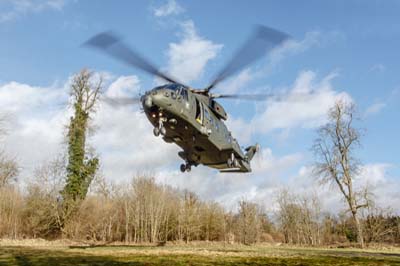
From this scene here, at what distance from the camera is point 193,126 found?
1434 cm

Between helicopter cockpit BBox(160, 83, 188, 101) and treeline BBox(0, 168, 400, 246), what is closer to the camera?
helicopter cockpit BBox(160, 83, 188, 101)

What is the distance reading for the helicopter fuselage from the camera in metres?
13.2

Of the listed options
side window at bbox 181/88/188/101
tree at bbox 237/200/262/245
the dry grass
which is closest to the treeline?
tree at bbox 237/200/262/245

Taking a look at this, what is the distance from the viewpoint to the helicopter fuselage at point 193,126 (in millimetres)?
13164

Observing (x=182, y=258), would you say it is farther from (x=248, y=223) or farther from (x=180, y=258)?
(x=248, y=223)

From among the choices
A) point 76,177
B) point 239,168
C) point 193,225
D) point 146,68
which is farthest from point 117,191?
point 146,68

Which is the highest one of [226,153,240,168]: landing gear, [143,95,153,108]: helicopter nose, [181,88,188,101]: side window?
[181,88,188,101]: side window

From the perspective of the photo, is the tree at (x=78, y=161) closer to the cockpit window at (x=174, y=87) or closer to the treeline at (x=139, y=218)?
the treeline at (x=139, y=218)

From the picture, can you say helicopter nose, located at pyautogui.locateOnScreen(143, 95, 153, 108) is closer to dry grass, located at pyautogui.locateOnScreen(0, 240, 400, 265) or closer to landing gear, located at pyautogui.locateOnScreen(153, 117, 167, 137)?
landing gear, located at pyautogui.locateOnScreen(153, 117, 167, 137)

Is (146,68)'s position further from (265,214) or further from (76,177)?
(265,214)

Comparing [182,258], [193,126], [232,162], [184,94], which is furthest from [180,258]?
[184,94]

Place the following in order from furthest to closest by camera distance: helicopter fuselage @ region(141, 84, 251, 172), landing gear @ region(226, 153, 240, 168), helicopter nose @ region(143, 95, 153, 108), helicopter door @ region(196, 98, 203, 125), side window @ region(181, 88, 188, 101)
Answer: landing gear @ region(226, 153, 240, 168), helicopter door @ region(196, 98, 203, 125), side window @ region(181, 88, 188, 101), helicopter fuselage @ region(141, 84, 251, 172), helicopter nose @ region(143, 95, 153, 108)

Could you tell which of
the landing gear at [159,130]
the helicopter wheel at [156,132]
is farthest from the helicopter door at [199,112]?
the helicopter wheel at [156,132]

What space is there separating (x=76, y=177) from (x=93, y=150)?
4033mm
